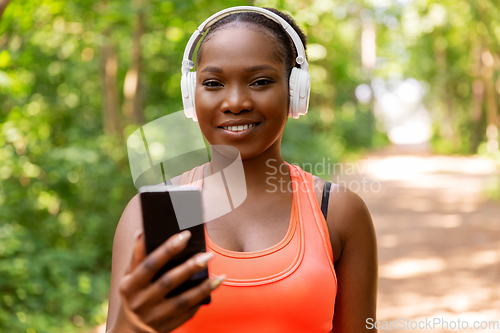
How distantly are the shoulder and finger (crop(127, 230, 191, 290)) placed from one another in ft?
2.41

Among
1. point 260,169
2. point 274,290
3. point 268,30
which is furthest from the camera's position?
point 260,169

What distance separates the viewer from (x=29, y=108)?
23.6 feet

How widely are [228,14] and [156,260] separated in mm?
967

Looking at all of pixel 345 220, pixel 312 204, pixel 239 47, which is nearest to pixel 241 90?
pixel 239 47

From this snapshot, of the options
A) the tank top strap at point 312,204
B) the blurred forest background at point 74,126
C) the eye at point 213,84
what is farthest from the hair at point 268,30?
the blurred forest background at point 74,126

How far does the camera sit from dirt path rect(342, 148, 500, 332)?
5517 mm

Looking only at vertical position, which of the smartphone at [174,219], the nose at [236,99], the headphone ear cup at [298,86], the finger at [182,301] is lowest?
the finger at [182,301]

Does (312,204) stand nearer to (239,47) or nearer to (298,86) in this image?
(298,86)

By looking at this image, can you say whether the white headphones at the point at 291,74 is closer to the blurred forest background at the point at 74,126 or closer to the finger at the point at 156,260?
the finger at the point at 156,260

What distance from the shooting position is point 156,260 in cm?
86

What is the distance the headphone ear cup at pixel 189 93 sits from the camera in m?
1.53

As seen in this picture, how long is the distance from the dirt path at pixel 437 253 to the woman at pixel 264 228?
427 cm

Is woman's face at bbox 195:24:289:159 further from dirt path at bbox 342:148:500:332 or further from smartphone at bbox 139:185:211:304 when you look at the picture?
dirt path at bbox 342:148:500:332

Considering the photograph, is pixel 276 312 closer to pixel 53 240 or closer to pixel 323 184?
pixel 323 184
